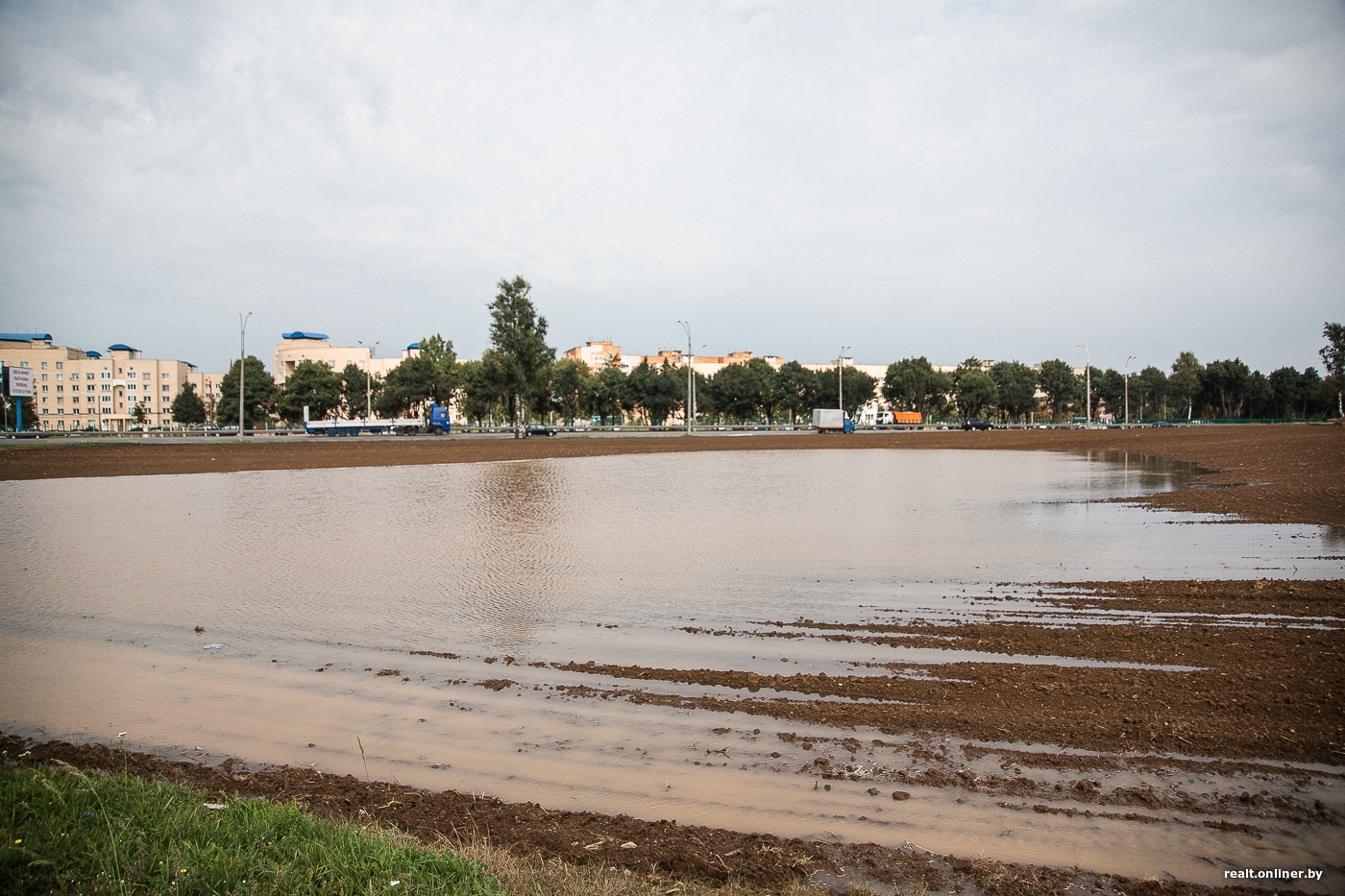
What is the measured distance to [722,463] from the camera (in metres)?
34.3

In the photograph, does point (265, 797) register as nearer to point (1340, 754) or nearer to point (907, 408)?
point (1340, 754)

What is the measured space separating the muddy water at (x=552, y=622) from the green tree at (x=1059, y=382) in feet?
464

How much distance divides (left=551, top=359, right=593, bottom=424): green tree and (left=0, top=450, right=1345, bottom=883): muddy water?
91.3 metres

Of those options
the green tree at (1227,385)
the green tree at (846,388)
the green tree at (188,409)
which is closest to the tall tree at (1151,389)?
the green tree at (1227,385)

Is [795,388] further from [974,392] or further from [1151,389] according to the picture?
[1151,389]

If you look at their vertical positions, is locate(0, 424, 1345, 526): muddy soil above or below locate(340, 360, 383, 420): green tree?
below

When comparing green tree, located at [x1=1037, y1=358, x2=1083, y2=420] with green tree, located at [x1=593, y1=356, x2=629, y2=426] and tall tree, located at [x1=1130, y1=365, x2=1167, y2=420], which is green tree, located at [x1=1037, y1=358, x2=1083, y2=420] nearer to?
tall tree, located at [x1=1130, y1=365, x2=1167, y2=420]

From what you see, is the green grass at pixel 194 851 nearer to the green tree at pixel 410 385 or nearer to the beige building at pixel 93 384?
the green tree at pixel 410 385

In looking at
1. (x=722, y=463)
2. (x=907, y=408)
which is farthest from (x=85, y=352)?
(x=722, y=463)

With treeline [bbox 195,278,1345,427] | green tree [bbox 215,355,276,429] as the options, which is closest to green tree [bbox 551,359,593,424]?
treeline [bbox 195,278,1345,427]

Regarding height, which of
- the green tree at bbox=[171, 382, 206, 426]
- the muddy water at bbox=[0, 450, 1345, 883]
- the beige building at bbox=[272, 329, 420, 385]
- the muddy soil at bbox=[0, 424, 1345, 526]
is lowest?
the muddy water at bbox=[0, 450, 1345, 883]

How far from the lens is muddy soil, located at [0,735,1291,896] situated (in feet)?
12.2

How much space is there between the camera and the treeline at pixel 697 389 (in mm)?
76375

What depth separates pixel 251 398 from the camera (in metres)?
113
